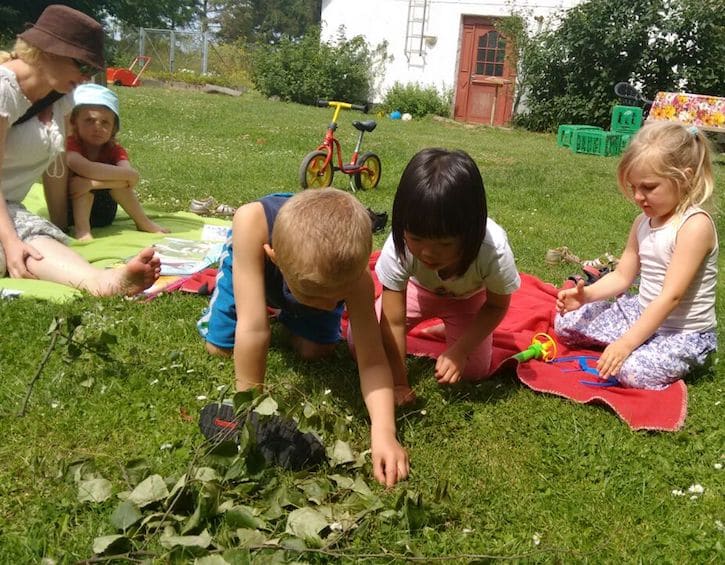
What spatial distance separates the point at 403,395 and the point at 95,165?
307 cm

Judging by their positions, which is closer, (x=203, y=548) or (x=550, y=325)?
(x=203, y=548)

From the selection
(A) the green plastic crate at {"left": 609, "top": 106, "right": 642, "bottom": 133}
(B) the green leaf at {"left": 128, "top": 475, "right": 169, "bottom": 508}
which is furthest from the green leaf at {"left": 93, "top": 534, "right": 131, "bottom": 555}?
(A) the green plastic crate at {"left": 609, "top": 106, "right": 642, "bottom": 133}

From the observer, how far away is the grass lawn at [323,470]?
1962 mm

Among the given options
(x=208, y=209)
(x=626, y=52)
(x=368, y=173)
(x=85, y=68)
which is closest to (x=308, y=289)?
(x=85, y=68)

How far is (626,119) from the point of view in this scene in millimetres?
14961

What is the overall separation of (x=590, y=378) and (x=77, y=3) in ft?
96.6

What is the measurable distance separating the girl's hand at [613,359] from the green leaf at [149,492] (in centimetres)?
192

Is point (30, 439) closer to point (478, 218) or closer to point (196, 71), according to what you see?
point (478, 218)

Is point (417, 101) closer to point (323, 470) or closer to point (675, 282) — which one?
point (675, 282)

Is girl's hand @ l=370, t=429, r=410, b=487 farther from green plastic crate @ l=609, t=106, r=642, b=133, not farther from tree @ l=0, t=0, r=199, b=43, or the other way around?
tree @ l=0, t=0, r=199, b=43

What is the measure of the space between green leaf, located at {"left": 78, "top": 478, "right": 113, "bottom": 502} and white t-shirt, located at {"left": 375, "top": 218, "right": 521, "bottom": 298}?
4.25 ft

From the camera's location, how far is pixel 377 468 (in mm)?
2283

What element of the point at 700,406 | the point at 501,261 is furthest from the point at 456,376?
the point at 700,406

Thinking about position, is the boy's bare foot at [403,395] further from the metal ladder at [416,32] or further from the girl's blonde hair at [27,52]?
the metal ladder at [416,32]
